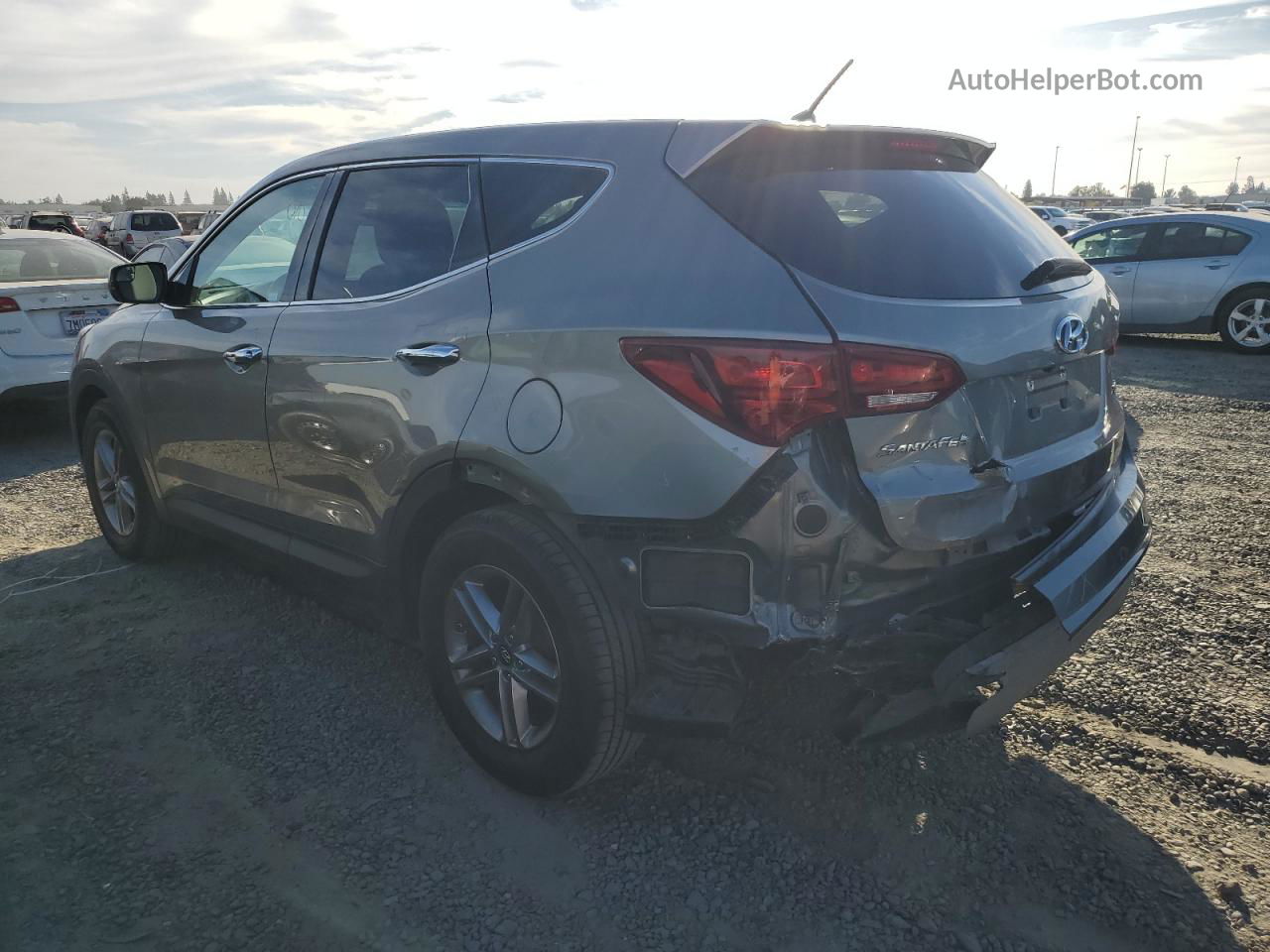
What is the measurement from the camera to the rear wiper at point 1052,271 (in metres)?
2.60

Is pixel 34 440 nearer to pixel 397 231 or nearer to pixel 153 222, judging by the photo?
pixel 397 231

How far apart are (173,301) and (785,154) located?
2.86 meters

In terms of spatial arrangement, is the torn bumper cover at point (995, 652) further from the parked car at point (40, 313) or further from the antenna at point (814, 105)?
the parked car at point (40, 313)

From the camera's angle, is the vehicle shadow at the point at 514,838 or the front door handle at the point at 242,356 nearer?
the vehicle shadow at the point at 514,838

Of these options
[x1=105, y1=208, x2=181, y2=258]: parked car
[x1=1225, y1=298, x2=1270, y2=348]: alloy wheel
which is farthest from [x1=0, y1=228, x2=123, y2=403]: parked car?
[x1=105, y1=208, x2=181, y2=258]: parked car

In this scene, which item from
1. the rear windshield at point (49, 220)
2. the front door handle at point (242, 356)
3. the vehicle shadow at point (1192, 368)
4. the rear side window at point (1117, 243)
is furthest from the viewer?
the rear windshield at point (49, 220)

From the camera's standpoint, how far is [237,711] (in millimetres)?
3445

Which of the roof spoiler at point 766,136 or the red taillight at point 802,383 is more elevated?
the roof spoiler at point 766,136

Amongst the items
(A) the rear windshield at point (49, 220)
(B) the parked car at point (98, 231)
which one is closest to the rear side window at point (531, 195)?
(B) the parked car at point (98, 231)

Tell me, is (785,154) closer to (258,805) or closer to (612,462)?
(612,462)

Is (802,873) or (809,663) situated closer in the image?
(809,663)

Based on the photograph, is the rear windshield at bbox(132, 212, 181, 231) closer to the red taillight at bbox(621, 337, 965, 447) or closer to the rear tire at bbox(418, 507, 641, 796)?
the rear tire at bbox(418, 507, 641, 796)

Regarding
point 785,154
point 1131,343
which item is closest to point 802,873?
point 785,154

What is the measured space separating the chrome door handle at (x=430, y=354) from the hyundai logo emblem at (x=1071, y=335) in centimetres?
Result: 163
